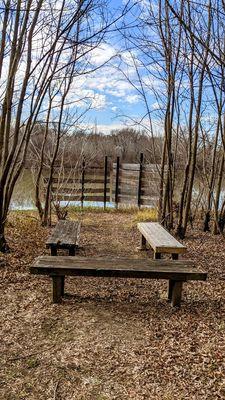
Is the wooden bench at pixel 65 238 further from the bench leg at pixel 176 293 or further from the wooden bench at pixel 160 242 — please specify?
the bench leg at pixel 176 293

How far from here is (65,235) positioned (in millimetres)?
4988

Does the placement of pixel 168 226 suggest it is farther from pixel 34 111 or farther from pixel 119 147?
pixel 119 147

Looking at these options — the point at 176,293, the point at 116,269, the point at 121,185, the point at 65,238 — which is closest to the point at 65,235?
the point at 65,238

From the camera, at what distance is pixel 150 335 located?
2.89 metres

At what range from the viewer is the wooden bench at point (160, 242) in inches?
166

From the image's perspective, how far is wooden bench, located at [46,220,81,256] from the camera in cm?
446

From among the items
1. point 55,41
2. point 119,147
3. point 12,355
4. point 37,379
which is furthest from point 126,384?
point 119,147

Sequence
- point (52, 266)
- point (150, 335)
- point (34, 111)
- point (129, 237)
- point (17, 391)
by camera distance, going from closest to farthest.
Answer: point (17, 391), point (150, 335), point (52, 266), point (34, 111), point (129, 237)

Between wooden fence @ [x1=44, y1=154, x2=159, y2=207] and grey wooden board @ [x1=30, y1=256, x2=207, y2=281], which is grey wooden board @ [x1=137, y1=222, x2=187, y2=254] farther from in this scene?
wooden fence @ [x1=44, y1=154, x2=159, y2=207]

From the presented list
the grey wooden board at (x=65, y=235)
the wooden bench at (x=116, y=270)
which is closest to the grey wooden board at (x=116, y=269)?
the wooden bench at (x=116, y=270)

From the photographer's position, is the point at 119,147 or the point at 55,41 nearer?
the point at 55,41

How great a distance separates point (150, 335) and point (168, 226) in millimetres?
4311

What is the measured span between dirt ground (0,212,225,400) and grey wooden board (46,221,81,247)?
465 millimetres

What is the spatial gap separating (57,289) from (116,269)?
22.7 inches
